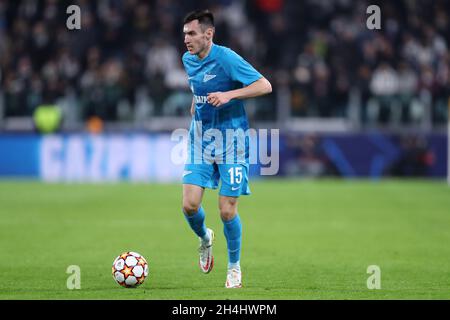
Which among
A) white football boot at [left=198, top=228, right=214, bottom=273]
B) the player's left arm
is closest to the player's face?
the player's left arm

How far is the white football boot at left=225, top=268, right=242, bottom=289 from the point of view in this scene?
8.91 metres

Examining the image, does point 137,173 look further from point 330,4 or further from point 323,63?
point 330,4

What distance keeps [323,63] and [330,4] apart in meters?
2.85

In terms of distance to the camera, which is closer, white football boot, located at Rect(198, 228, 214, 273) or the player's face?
the player's face

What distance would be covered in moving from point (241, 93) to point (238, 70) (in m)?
0.33

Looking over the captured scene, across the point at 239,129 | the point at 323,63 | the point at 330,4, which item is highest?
the point at 330,4

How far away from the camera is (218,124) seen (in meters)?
9.27

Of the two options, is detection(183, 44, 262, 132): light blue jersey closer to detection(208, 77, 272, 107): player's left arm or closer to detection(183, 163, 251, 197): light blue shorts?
detection(208, 77, 272, 107): player's left arm

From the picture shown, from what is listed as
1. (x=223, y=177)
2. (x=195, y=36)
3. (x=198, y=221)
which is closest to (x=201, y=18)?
(x=195, y=36)

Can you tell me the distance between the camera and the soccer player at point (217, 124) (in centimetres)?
909
